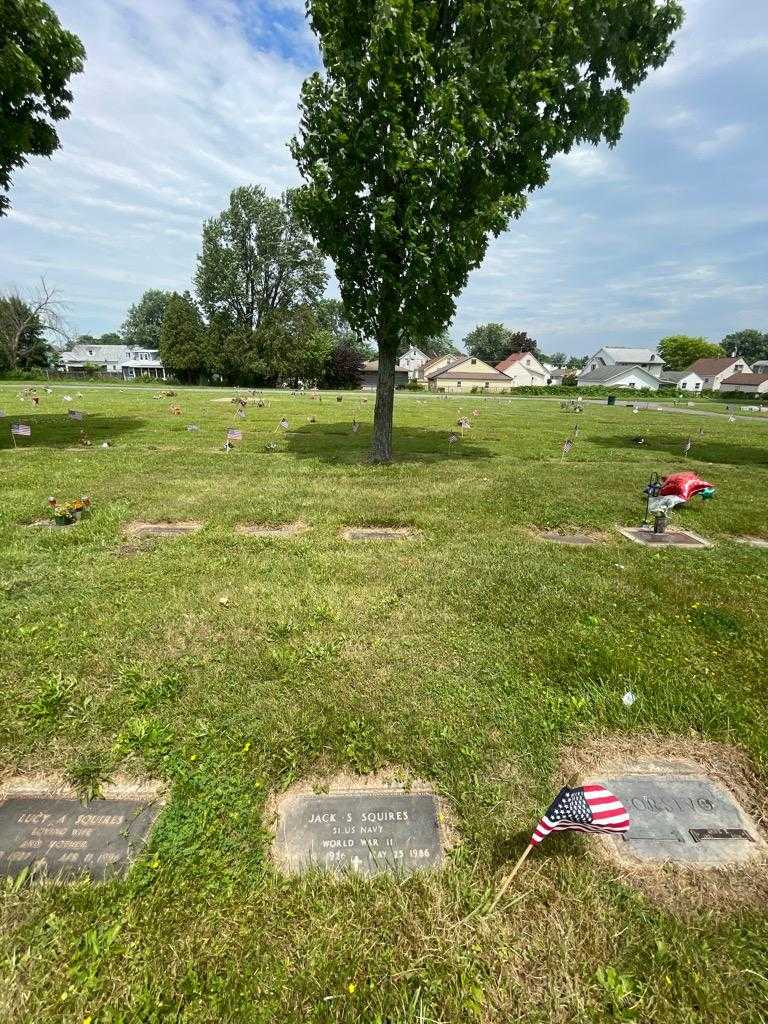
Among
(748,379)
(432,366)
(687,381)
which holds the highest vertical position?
(432,366)

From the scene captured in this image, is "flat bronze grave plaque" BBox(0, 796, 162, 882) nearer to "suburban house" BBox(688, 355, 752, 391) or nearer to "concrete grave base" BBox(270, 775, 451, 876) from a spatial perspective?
"concrete grave base" BBox(270, 775, 451, 876)

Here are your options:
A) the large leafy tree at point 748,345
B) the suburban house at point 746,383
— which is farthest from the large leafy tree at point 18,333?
the large leafy tree at point 748,345

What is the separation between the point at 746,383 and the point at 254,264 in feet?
276

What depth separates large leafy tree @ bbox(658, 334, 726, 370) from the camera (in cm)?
11450

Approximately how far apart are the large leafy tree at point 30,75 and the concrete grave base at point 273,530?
1138cm

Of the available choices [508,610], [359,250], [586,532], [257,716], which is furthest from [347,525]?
[359,250]

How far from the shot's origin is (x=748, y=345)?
426 ft

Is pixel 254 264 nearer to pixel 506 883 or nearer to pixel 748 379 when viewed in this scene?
pixel 506 883

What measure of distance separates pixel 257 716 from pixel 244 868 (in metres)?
0.98

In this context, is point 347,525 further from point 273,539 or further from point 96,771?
point 96,771

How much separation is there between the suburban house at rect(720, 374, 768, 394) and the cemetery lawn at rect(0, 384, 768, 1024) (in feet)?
311

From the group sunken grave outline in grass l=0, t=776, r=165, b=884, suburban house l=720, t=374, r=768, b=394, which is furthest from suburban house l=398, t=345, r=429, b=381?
sunken grave outline in grass l=0, t=776, r=165, b=884

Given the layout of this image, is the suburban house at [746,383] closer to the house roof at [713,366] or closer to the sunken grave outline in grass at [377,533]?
the house roof at [713,366]

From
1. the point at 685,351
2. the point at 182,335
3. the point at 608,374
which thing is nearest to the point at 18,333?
the point at 182,335
